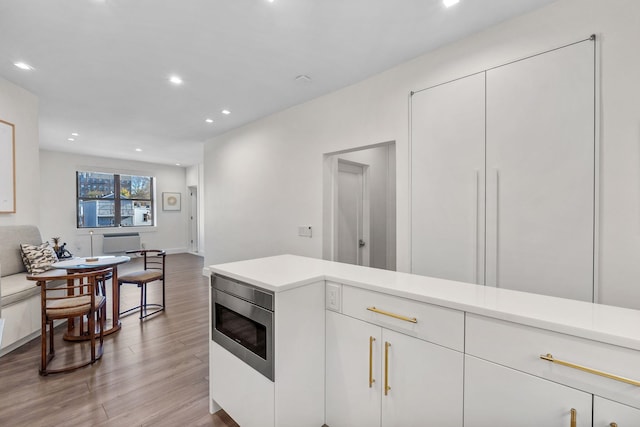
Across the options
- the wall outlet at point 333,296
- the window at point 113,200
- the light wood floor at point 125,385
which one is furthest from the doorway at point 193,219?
the wall outlet at point 333,296

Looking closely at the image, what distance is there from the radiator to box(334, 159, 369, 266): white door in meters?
6.77

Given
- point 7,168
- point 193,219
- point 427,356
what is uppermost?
point 7,168

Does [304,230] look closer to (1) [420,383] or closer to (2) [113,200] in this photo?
(1) [420,383]

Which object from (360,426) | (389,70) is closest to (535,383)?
(360,426)

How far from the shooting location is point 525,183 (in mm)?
1983

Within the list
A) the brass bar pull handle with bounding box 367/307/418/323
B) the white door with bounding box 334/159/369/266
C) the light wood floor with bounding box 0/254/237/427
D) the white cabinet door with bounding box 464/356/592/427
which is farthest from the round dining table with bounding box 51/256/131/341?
the white cabinet door with bounding box 464/356/592/427

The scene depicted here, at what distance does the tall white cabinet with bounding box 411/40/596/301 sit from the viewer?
179 centimetres

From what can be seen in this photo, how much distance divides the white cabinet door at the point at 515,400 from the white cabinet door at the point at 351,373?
0.45 meters

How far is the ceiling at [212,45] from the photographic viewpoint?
196cm

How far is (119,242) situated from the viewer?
24.6 ft

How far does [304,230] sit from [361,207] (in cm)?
104

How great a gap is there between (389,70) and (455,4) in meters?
0.89

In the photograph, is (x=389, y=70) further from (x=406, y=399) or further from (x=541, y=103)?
(x=406, y=399)

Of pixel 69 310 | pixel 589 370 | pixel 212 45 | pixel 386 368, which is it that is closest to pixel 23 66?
pixel 212 45
